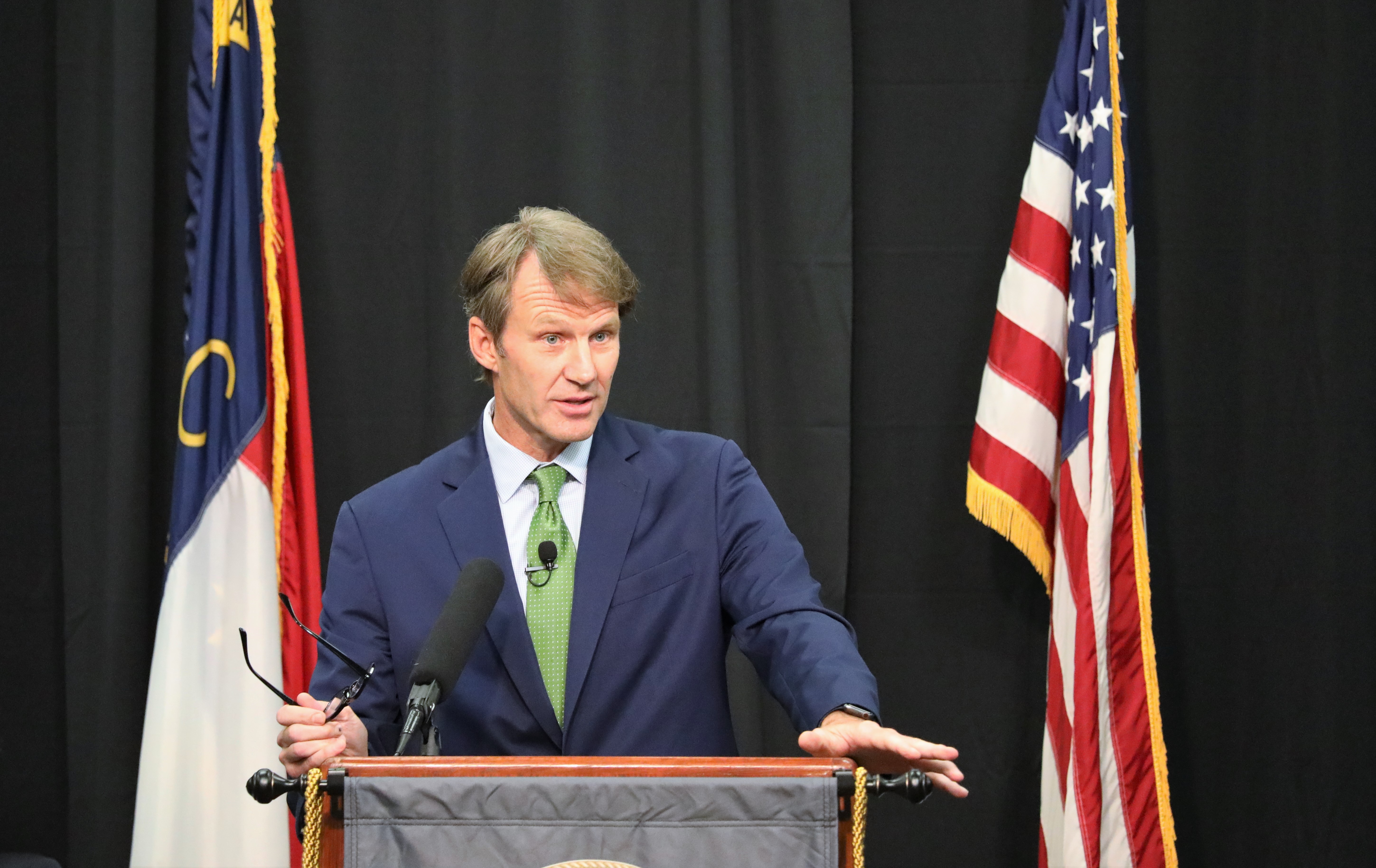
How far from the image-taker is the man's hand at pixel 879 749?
1.47 m

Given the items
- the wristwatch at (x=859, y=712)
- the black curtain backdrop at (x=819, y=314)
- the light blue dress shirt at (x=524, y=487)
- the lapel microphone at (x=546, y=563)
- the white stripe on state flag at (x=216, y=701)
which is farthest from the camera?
the black curtain backdrop at (x=819, y=314)

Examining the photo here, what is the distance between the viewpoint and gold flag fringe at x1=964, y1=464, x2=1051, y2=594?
126 inches

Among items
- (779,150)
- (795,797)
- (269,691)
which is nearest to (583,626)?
(795,797)

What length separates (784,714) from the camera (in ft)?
11.2

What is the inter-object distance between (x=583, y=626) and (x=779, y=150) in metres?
1.81

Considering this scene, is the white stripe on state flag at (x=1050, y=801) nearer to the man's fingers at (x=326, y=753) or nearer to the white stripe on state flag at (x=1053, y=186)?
the white stripe on state flag at (x=1053, y=186)

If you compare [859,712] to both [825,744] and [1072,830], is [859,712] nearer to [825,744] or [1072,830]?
[825,744]

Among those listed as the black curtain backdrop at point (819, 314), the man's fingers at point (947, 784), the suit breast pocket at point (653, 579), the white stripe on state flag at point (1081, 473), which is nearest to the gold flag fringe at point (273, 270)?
the black curtain backdrop at point (819, 314)

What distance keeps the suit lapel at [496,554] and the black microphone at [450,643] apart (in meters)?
0.18

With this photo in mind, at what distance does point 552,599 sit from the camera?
2053 millimetres

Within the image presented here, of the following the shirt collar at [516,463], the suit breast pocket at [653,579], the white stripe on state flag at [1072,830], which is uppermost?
the shirt collar at [516,463]

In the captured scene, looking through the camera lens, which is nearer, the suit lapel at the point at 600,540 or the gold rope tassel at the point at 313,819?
the gold rope tassel at the point at 313,819

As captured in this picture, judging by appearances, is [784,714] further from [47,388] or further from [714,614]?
[47,388]

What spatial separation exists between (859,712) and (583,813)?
0.48 metres
